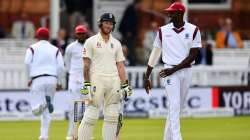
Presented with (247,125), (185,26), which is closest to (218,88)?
(247,125)

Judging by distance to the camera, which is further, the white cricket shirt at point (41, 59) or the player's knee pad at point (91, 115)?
the white cricket shirt at point (41, 59)

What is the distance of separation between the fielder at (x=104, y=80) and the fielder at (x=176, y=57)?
2.24 ft

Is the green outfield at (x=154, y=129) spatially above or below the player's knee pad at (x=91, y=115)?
below

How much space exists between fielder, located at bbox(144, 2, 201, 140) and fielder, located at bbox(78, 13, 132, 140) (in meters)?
0.68

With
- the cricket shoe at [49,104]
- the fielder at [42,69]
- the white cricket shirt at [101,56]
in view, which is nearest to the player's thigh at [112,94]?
the white cricket shirt at [101,56]

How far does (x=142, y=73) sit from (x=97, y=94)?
1231 centimetres

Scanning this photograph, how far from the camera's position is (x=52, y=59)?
765 inches

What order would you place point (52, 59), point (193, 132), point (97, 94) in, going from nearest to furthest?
point (97, 94) → point (52, 59) → point (193, 132)

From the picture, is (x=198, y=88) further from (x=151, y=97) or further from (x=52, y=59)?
(x=52, y=59)

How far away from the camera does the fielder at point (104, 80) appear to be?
50.8 ft

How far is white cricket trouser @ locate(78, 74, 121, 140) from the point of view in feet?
50.7

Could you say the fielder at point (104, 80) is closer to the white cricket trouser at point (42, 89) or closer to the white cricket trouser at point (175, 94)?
the white cricket trouser at point (175, 94)

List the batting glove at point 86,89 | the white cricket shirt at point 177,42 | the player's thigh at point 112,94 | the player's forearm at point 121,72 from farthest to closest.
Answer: the white cricket shirt at point 177,42 → the player's forearm at point 121,72 → the player's thigh at point 112,94 → the batting glove at point 86,89

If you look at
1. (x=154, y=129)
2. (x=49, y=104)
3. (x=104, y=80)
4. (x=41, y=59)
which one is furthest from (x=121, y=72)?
(x=154, y=129)
